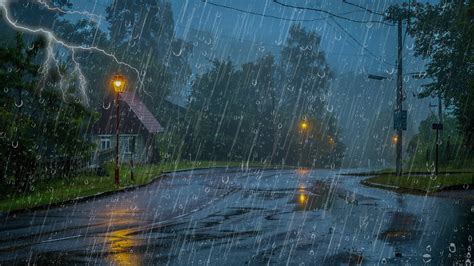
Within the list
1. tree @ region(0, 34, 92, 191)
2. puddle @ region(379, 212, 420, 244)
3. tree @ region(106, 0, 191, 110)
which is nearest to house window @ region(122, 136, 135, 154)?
tree @ region(106, 0, 191, 110)

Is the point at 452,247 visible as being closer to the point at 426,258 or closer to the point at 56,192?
the point at 426,258

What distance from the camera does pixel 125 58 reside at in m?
63.8

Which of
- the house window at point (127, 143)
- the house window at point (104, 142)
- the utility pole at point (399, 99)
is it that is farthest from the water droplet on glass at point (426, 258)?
the house window at point (104, 142)

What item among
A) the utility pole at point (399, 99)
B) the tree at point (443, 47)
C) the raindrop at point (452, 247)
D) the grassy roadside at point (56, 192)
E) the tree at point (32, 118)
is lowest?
the grassy roadside at point (56, 192)

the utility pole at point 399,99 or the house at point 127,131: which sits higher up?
the utility pole at point 399,99

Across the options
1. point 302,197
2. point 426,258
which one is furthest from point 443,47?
point 426,258

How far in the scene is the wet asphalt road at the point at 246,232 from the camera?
8398 mm

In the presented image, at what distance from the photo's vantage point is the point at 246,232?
36.1 feet

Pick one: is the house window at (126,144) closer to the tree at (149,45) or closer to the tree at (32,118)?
the tree at (149,45)

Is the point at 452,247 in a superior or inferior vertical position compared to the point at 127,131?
superior

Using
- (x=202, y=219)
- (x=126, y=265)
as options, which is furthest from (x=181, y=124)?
(x=126, y=265)

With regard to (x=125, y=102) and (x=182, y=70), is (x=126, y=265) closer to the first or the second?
(x=125, y=102)

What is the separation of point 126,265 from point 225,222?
16.7 feet

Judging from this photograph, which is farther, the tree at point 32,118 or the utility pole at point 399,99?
the utility pole at point 399,99
